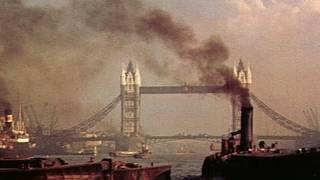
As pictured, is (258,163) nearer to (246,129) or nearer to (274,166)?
(274,166)

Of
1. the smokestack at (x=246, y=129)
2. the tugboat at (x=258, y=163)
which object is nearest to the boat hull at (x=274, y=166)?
the tugboat at (x=258, y=163)

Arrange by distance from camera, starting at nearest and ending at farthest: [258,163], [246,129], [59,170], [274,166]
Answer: [274,166] < [258,163] < [59,170] < [246,129]

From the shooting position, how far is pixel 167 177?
80.6m

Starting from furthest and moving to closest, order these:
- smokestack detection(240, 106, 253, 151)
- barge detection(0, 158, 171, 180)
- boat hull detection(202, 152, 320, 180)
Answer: smokestack detection(240, 106, 253, 151), barge detection(0, 158, 171, 180), boat hull detection(202, 152, 320, 180)

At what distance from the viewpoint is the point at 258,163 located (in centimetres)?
6134

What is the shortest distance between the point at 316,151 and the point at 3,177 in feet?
87.9

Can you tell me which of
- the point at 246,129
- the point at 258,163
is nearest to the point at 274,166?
the point at 258,163

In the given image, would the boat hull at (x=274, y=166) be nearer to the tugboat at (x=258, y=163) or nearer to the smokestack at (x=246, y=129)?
the tugboat at (x=258, y=163)

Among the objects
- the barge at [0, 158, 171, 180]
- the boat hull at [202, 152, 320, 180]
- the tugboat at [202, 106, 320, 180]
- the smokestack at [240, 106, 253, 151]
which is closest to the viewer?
the boat hull at [202, 152, 320, 180]

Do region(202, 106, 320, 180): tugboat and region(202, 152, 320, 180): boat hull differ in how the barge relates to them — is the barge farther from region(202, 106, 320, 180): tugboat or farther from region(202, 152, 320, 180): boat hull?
region(202, 152, 320, 180): boat hull

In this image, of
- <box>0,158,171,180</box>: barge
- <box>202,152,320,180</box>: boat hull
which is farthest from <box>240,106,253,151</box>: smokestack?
<box>0,158,171,180</box>: barge

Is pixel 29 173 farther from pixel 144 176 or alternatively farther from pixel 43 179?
pixel 144 176

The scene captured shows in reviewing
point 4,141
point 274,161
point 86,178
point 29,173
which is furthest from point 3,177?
point 4,141

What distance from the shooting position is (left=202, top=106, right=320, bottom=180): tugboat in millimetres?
58000
